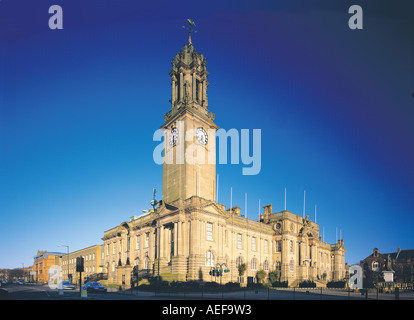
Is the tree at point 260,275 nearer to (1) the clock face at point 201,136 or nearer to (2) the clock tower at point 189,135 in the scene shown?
(2) the clock tower at point 189,135

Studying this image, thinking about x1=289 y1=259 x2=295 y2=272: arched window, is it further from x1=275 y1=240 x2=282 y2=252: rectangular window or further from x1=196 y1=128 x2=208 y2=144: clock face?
x1=196 y1=128 x2=208 y2=144: clock face

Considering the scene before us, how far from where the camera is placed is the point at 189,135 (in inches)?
2180

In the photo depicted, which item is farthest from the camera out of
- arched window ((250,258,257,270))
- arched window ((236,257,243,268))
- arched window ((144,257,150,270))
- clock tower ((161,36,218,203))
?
arched window ((250,258,257,270))

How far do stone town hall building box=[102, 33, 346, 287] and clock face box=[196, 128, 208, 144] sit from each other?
0.35 feet

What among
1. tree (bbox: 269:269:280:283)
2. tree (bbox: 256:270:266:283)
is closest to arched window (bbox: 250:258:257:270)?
tree (bbox: 256:270:266:283)

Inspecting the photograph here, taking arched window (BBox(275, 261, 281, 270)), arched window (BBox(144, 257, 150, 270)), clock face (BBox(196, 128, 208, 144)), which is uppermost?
clock face (BBox(196, 128, 208, 144))

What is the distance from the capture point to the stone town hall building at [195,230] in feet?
161

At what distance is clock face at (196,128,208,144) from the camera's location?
57144 mm

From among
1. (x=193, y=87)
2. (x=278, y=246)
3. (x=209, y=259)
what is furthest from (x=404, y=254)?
(x=193, y=87)

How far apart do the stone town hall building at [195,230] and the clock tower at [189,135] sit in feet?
0.57

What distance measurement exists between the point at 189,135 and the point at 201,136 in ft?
10.2

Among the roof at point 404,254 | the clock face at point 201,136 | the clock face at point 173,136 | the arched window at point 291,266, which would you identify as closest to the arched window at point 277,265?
the arched window at point 291,266
